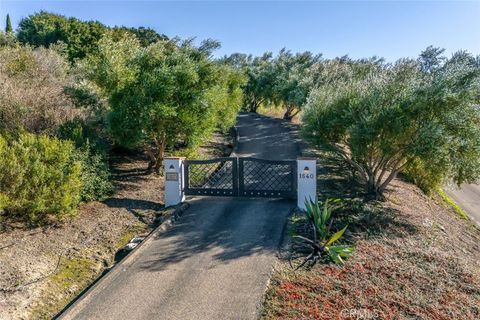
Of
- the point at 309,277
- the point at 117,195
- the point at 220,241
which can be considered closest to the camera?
the point at 309,277

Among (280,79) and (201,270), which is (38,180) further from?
(280,79)

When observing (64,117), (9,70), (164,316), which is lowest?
(164,316)

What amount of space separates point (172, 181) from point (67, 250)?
3.97 m

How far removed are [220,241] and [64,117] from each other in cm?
871

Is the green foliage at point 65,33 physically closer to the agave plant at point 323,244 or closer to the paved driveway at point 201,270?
the paved driveway at point 201,270

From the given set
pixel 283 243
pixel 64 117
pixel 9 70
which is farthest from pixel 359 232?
pixel 9 70

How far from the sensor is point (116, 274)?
7.78 meters

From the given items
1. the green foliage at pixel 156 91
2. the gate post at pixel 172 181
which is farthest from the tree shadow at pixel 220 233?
the green foliage at pixel 156 91

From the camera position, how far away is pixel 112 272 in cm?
775

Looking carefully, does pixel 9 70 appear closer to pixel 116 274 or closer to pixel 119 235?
pixel 119 235

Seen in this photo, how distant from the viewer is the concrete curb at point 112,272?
21.4 ft

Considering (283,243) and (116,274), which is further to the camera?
(283,243)

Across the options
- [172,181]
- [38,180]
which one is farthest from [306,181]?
[38,180]

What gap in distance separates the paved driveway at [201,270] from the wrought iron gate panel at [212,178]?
450 millimetres
